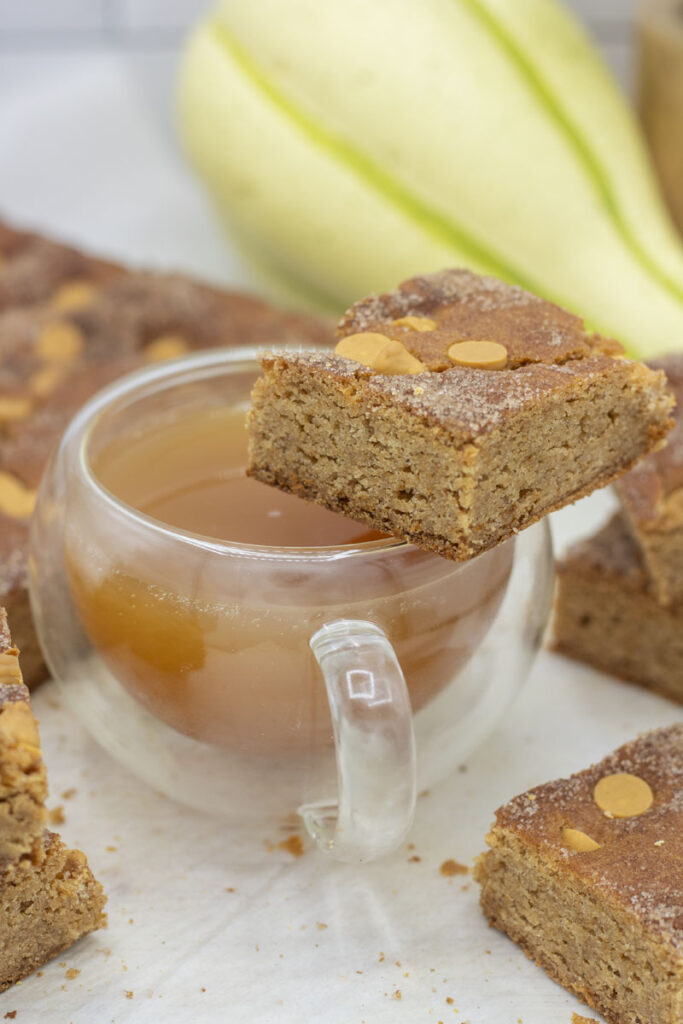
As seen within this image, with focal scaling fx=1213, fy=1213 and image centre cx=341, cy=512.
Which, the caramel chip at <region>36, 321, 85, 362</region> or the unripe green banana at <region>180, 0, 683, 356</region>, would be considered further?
the unripe green banana at <region>180, 0, 683, 356</region>

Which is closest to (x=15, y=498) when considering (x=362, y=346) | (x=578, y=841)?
(x=362, y=346)

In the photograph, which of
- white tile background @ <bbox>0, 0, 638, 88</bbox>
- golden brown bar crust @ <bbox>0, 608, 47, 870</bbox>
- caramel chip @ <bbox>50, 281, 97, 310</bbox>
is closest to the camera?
golden brown bar crust @ <bbox>0, 608, 47, 870</bbox>

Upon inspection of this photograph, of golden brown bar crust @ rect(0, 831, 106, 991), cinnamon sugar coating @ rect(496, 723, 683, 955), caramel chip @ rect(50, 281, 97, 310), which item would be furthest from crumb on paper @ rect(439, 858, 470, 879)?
caramel chip @ rect(50, 281, 97, 310)

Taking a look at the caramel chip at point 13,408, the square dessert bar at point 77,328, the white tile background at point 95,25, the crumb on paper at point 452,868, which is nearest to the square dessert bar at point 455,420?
the crumb on paper at point 452,868

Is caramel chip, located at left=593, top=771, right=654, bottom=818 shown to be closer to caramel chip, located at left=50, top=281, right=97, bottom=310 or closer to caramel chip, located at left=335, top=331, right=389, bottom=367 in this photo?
caramel chip, located at left=335, top=331, right=389, bottom=367

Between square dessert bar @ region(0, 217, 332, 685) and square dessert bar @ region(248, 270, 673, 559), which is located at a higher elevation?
square dessert bar @ region(248, 270, 673, 559)
